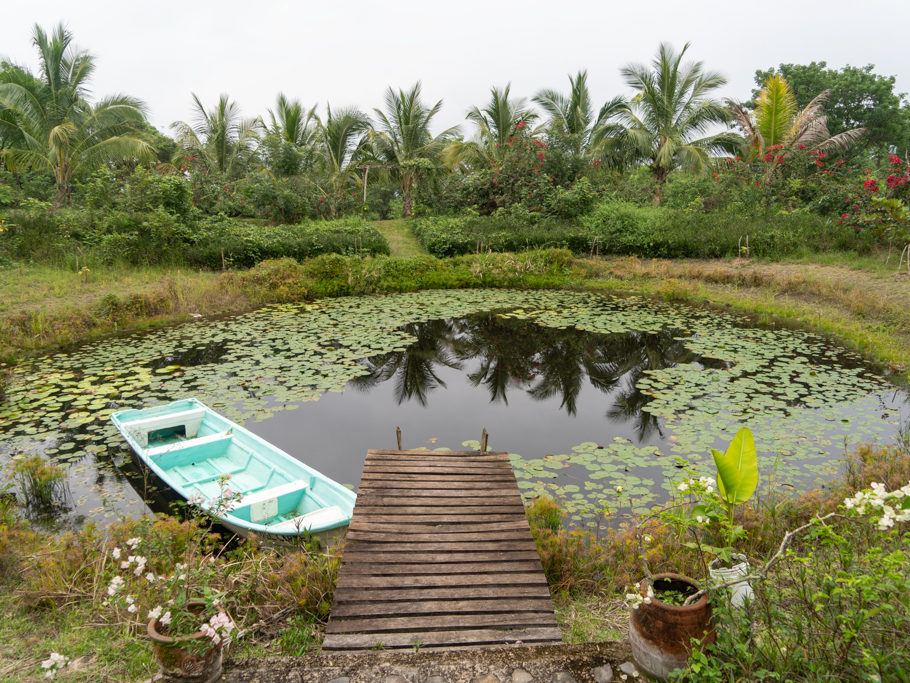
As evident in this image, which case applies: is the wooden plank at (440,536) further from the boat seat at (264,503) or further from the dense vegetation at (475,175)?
the dense vegetation at (475,175)

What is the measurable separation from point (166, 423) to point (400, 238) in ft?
45.2

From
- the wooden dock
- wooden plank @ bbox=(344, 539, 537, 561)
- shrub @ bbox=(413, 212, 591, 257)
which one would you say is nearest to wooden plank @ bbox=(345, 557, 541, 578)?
the wooden dock

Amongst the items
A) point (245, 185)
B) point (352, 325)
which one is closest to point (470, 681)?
point (352, 325)

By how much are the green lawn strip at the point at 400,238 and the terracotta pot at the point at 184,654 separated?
1419 centimetres

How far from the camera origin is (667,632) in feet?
6.49

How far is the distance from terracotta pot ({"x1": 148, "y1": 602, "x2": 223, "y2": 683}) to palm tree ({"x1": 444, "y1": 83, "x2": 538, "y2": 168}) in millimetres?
18963

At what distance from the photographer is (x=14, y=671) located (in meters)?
2.21

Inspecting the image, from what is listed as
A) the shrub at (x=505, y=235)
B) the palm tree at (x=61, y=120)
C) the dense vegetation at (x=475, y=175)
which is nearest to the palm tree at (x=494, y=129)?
the dense vegetation at (x=475, y=175)

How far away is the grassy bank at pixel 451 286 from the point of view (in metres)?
8.31

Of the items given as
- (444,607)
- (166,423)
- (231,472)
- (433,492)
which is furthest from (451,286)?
(444,607)

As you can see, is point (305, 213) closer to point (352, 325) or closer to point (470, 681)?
point (352, 325)

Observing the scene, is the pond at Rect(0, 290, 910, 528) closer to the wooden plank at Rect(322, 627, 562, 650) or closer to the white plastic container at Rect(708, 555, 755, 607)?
the wooden plank at Rect(322, 627, 562, 650)

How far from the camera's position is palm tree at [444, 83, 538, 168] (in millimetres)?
19047

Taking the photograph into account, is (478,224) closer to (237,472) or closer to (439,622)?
(237,472)
